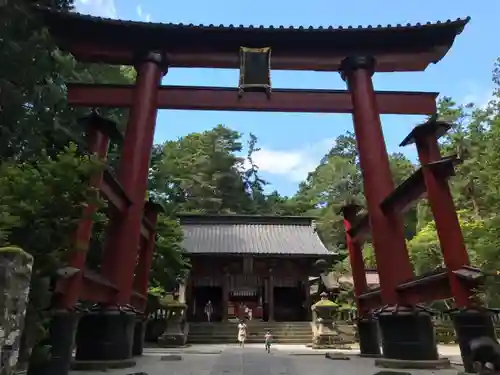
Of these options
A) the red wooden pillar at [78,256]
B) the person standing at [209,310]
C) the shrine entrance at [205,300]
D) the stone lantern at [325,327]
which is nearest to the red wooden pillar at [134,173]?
the red wooden pillar at [78,256]

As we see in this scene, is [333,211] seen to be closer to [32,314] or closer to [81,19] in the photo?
[81,19]

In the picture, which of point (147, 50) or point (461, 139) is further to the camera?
point (461, 139)

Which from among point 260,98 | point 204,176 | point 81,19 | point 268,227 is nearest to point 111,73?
point 81,19

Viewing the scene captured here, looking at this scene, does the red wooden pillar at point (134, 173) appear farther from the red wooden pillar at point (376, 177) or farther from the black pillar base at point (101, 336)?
the red wooden pillar at point (376, 177)

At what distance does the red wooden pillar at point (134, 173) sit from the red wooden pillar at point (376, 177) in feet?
16.6

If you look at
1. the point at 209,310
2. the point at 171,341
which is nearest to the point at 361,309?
the point at 171,341

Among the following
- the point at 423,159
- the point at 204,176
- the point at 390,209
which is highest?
the point at 204,176

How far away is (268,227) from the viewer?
29.0 m

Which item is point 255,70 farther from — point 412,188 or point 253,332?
point 253,332

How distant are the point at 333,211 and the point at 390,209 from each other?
3747 cm

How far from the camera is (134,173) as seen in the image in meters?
9.34

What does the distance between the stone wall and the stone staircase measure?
17450 millimetres

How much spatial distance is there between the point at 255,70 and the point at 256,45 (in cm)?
85

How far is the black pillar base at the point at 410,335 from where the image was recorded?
26.0ft
